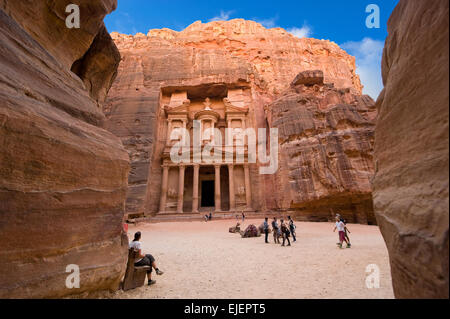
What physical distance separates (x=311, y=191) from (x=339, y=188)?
1.86 m

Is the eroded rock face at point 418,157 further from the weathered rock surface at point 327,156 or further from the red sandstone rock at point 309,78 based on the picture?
the red sandstone rock at point 309,78

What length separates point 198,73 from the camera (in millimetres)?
29125

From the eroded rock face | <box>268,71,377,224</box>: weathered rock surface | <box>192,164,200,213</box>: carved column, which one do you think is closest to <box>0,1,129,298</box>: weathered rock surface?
the eroded rock face

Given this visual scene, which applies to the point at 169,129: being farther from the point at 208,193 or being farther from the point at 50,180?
the point at 50,180

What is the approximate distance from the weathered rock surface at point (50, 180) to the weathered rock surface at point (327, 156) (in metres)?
15.0

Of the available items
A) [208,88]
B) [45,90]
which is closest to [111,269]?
[45,90]

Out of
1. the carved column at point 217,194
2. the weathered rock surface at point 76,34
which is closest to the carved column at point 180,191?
the carved column at point 217,194

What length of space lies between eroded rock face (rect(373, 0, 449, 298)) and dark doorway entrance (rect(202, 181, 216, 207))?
26.5m

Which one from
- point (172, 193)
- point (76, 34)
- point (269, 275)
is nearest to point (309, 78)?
point (172, 193)

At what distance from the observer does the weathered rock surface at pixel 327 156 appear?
49.2ft

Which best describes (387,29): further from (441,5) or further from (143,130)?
(143,130)

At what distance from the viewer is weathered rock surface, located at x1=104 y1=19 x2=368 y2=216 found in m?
23.1
